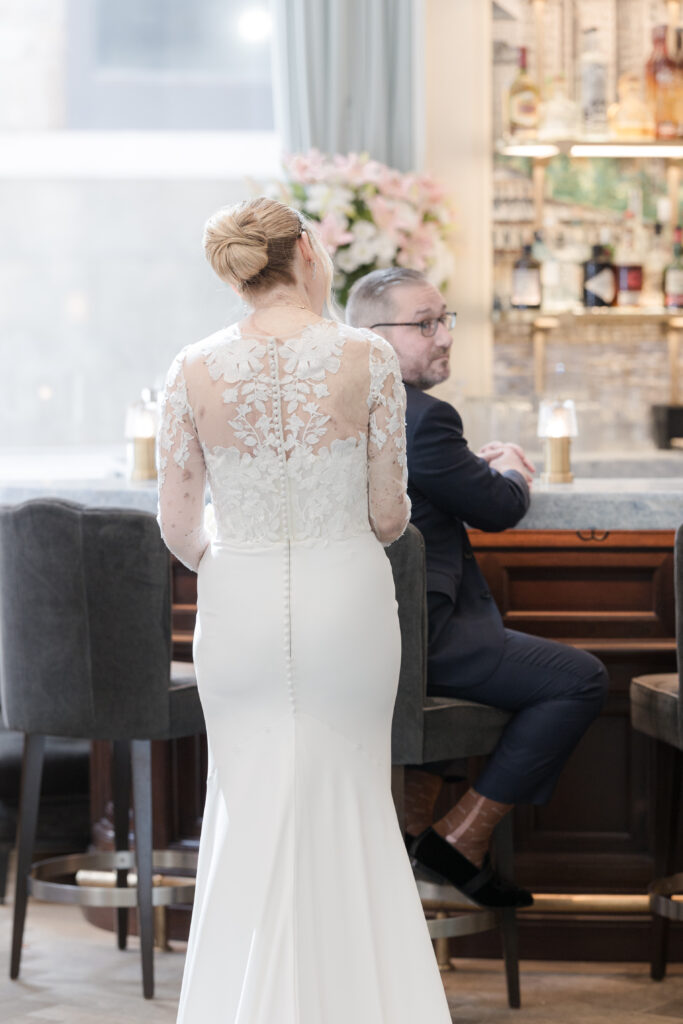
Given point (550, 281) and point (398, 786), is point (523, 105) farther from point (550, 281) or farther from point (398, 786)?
point (398, 786)

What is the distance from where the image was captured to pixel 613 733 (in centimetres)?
322

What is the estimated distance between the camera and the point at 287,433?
2.13 meters

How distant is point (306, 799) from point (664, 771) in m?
1.17

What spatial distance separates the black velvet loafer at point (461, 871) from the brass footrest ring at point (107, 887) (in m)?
0.56

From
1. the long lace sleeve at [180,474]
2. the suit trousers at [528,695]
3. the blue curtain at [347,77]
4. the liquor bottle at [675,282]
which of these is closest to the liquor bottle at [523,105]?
Result: the blue curtain at [347,77]

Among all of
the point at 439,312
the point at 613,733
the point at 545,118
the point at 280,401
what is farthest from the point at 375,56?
the point at 280,401

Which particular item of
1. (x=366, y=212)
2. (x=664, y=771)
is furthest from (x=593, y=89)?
(x=664, y=771)

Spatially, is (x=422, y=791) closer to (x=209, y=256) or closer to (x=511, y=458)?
(x=511, y=458)

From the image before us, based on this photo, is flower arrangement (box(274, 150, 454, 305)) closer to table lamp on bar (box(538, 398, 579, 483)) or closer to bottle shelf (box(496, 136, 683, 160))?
bottle shelf (box(496, 136, 683, 160))

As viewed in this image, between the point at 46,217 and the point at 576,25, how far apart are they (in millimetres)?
2159

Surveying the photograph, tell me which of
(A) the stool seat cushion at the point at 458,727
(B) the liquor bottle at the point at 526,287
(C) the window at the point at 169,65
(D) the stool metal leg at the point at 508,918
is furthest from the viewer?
(C) the window at the point at 169,65

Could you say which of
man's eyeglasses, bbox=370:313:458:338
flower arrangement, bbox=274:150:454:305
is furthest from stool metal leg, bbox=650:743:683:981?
flower arrangement, bbox=274:150:454:305

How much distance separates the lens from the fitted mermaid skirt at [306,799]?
218 cm

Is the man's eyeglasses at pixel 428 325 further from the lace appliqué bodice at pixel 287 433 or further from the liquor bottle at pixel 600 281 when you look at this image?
the liquor bottle at pixel 600 281
